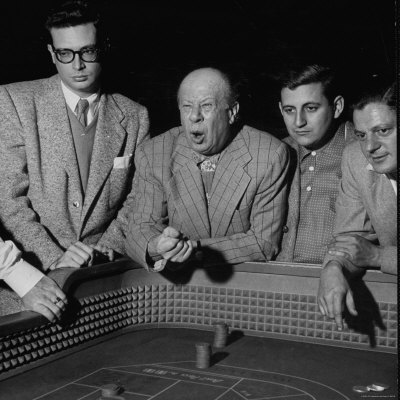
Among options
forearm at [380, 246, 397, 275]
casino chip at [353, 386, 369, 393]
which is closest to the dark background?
forearm at [380, 246, 397, 275]

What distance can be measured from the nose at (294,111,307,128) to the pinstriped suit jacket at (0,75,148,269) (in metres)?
0.88

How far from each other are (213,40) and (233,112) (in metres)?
2.63

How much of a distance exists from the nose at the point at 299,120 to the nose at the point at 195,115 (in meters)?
0.48

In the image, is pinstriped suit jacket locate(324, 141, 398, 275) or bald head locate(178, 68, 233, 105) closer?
pinstriped suit jacket locate(324, 141, 398, 275)

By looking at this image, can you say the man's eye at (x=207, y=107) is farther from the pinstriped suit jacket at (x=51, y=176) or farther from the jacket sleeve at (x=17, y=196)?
the jacket sleeve at (x=17, y=196)

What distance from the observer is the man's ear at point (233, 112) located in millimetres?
2717

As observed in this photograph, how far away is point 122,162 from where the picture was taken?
113 inches

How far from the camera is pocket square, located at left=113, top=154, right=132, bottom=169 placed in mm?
2850

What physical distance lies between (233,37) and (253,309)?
3.46 meters

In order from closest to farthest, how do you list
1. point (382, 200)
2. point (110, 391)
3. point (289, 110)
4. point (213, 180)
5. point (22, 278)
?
point (110, 391) → point (22, 278) → point (382, 200) → point (213, 180) → point (289, 110)

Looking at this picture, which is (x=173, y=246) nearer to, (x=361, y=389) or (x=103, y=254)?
(x=103, y=254)

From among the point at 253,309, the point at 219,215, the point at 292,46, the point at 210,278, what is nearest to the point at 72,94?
the point at 219,215

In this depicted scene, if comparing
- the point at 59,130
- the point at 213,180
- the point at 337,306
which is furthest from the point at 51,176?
the point at 337,306

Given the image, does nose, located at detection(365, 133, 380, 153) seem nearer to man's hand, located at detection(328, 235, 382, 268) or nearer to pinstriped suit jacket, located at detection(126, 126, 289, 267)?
man's hand, located at detection(328, 235, 382, 268)
